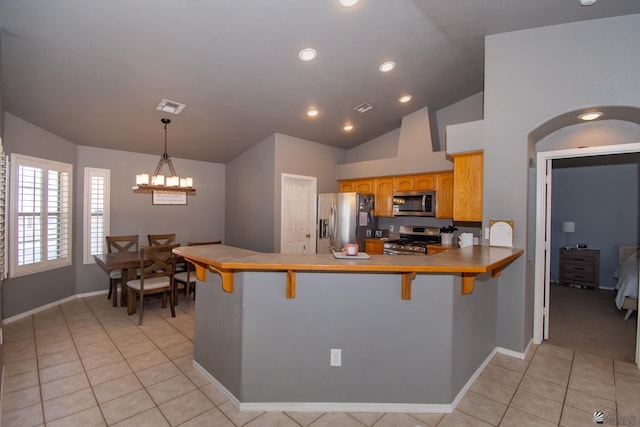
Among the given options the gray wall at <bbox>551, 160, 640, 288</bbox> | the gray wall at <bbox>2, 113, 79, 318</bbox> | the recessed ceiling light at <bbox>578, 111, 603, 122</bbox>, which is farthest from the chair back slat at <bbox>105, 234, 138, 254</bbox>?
the gray wall at <bbox>551, 160, 640, 288</bbox>

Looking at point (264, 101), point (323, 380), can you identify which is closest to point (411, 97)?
point (264, 101)

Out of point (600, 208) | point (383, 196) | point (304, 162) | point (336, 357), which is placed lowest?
point (336, 357)

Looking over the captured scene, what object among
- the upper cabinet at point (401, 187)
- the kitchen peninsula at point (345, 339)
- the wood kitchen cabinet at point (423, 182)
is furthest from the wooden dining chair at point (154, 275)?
the wood kitchen cabinet at point (423, 182)

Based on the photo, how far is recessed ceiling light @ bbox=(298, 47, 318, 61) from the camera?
9.96 ft

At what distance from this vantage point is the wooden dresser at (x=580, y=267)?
18.6ft

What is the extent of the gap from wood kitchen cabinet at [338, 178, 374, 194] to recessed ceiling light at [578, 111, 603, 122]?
3141 millimetres

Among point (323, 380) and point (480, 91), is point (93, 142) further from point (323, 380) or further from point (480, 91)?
point (480, 91)

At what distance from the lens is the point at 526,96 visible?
10.00 ft

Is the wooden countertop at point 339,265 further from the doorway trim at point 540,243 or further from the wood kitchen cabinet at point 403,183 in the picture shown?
the wood kitchen cabinet at point 403,183

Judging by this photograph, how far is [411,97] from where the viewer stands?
445cm

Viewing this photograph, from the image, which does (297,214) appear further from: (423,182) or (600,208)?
(600,208)

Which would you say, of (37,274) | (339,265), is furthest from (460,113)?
(37,274)

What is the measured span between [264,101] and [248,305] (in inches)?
110

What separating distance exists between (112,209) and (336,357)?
475 centimetres
